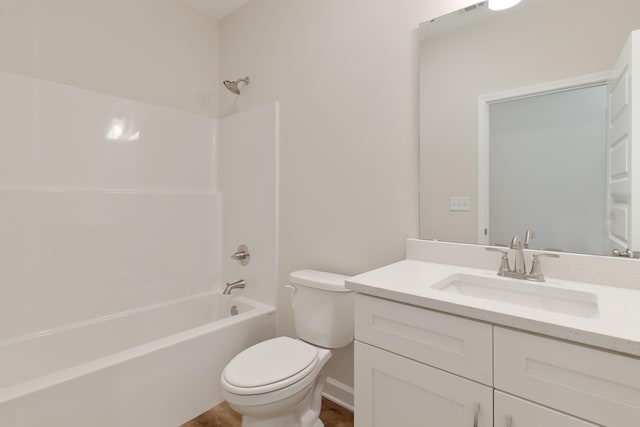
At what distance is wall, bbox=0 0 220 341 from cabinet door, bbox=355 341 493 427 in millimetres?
1704

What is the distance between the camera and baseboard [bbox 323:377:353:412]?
174 centimetres

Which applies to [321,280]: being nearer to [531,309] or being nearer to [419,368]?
[419,368]

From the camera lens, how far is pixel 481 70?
1346 mm

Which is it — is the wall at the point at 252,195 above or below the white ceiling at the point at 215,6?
below

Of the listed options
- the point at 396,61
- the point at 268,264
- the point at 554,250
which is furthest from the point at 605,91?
the point at 268,264

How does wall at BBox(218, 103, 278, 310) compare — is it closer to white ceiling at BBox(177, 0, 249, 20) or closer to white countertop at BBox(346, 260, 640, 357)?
white ceiling at BBox(177, 0, 249, 20)

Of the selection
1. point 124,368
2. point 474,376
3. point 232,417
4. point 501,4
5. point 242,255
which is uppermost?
point 501,4

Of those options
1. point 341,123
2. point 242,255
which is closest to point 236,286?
point 242,255

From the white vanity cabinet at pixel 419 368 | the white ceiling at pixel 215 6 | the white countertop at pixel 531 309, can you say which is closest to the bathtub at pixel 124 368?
the white vanity cabinet at pixel 419 368

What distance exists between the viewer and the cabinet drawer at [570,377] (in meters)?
0.65

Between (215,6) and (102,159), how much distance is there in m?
1.42

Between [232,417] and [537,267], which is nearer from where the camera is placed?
[537,267]

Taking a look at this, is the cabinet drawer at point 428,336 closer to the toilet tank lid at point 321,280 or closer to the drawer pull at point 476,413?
the drawer pull at point 476,413

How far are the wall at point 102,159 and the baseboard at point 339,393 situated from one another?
1.22 metres
